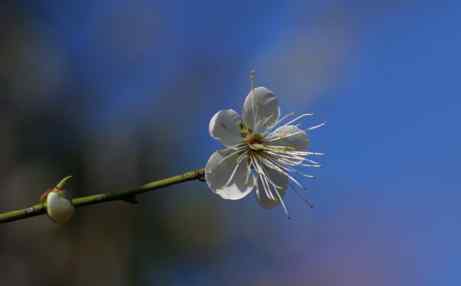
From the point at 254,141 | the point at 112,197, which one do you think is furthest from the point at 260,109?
the point at 112,197

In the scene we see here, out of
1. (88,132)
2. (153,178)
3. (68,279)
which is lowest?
(68,279)

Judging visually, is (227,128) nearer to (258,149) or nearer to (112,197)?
(258,149)

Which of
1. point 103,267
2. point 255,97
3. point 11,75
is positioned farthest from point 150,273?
point 255,97

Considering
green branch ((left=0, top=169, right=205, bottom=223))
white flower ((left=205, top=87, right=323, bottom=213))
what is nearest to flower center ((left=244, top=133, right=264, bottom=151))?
white flower ((left=205, top=87, right=323, bottom=213))

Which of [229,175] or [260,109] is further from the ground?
[260,109]

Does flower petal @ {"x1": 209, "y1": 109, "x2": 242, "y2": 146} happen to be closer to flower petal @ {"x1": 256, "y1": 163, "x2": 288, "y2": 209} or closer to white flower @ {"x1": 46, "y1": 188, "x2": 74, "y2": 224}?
flower petal @ {"x1": 256, "y1": 163, "x2": 288, "y2": 209}

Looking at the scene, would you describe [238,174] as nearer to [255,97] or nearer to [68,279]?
[255,97]

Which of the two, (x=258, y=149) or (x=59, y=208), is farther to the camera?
(x=258, y=149)
